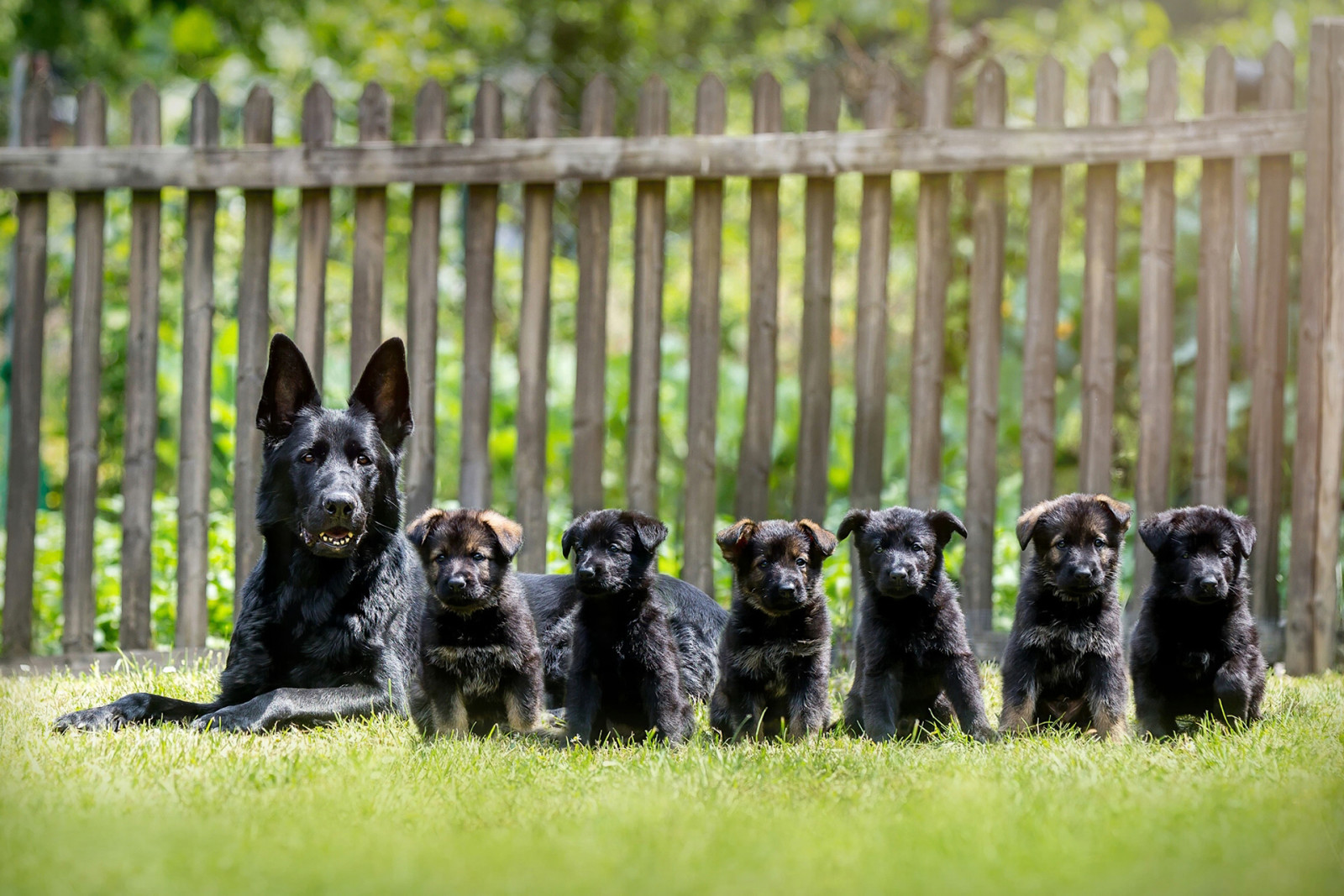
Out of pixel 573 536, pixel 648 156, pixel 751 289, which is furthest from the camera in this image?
pixel 751 289

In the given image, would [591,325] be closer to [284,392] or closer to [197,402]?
[284,392]

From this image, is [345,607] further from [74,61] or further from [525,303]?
[74,61]

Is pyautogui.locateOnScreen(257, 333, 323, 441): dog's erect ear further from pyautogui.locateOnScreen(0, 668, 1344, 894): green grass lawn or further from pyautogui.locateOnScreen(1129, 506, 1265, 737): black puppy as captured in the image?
pyautogui.locateOnScreen(1129, 506, 1265, 737): black puppy

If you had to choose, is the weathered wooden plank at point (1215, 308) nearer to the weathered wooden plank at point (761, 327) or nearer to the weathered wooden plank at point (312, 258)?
the weathered wooden plank at point (761, 327)

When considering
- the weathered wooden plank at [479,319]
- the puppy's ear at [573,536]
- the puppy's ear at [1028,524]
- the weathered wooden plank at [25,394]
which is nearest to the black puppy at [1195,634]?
the puppy's ear at [1028,524]

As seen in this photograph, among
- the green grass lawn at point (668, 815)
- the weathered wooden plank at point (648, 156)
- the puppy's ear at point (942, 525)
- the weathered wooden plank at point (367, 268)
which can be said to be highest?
the weathered wooden plank at point (648, 156)

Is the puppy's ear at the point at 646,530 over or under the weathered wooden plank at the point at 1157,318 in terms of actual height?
under

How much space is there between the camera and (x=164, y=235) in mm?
9445

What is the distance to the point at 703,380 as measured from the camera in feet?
19.8

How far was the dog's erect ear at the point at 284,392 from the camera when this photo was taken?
4.84 metres

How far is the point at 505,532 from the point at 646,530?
500mm

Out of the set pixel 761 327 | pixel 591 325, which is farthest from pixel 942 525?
pixel 591 325

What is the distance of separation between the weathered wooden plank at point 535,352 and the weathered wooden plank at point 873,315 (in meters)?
1.47

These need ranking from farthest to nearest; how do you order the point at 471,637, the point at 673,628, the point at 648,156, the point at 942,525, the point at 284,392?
the point at 648,156 < the point at 673,628 < the point at 284,392 < the point at 942,525 < the point at 471,637
